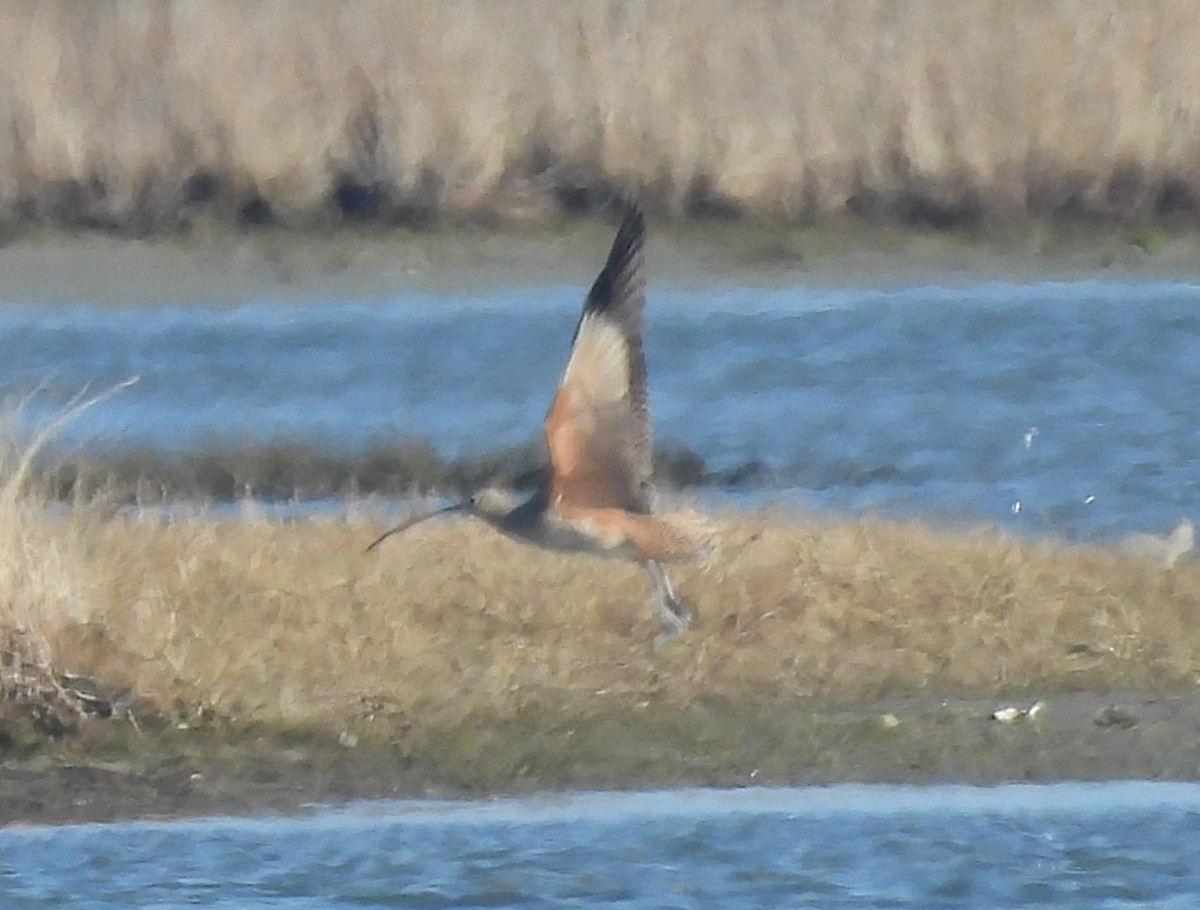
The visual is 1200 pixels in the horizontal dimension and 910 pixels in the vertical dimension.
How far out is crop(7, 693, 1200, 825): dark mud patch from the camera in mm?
8008

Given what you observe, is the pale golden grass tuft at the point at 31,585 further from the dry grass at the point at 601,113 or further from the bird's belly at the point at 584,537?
the dry grass at the point at 601,113

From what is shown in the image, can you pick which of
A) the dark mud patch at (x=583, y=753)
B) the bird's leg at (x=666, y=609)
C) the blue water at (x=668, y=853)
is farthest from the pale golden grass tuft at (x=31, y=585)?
→ the bird's leg at (x=666, y=609)

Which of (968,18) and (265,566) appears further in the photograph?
(968,18)

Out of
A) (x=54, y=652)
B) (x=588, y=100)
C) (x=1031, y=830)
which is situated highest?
(x=588, y=100)

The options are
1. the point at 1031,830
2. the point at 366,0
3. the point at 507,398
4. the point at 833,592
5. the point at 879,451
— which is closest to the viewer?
the point at 1031,830

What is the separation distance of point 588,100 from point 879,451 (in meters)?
5.14

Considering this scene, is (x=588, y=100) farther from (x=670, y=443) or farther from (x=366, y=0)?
(x=670, y=443)

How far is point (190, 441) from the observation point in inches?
516

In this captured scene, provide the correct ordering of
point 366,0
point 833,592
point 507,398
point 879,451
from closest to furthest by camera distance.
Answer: point 833,592, point 879,451, point 507,398, point 366,0

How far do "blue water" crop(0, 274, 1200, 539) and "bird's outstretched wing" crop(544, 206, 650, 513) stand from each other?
8.89 ft

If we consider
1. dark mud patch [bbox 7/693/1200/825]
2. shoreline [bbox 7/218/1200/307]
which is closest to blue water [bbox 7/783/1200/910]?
dark mud patch [bbox 7/693/1200/825]

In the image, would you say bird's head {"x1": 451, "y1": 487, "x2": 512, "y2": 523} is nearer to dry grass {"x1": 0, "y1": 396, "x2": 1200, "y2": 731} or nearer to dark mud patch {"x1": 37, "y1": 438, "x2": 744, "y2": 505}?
dry grass {"x1": 0, "y1": 396, "x2": 1200, "y2": 731}

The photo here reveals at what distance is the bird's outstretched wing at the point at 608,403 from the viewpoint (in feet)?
26.8

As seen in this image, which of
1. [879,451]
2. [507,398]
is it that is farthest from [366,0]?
[879,451]
